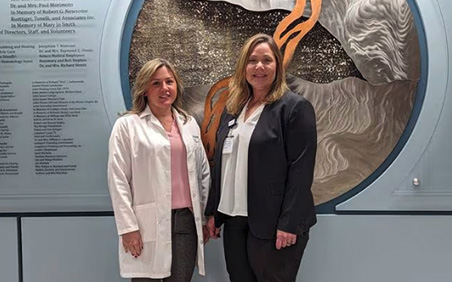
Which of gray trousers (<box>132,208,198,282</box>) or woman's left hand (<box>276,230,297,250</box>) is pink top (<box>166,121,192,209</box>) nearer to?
gray trousers (<box>132,208,198,282</box>)

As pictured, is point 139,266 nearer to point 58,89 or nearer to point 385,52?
point 58,89

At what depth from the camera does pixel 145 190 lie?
5.90ft

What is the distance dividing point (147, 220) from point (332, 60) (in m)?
1.18

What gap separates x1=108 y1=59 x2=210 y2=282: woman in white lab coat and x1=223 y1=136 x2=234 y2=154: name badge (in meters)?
0.16

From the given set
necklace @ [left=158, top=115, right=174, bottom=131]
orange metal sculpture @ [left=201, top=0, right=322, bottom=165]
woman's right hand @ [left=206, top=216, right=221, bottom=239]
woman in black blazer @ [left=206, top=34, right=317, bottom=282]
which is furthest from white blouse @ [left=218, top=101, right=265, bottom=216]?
orange metal sculpture @ [left=201, top=0, right=322, bottom=165]

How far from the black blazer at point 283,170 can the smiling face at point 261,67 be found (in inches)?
4.5

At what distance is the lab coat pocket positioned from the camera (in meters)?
1.78

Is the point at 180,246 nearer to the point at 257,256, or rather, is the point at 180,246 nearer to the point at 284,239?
the point at 257,256

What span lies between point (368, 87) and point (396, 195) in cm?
56

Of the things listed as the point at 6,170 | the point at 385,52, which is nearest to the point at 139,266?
the point at 6,170

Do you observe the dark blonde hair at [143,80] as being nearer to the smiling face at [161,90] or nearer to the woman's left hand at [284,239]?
the smiling face at [161,90]

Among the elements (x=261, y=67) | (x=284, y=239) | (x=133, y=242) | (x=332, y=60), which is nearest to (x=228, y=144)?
(x=261, y=67)

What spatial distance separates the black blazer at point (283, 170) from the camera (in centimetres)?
162

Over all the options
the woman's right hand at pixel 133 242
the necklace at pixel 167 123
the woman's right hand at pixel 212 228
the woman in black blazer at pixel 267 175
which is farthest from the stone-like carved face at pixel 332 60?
the woman's right hand at pixel 133 242
